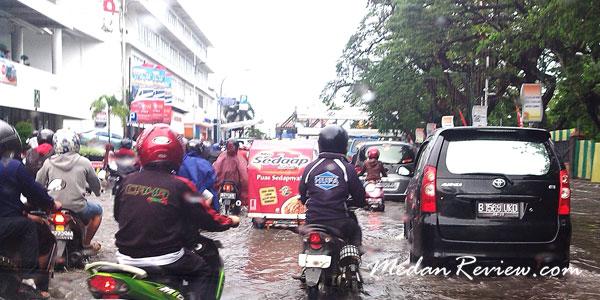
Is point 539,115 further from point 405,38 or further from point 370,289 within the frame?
point 370,289

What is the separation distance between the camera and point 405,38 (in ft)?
68.9

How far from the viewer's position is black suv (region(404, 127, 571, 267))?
6.10 meters

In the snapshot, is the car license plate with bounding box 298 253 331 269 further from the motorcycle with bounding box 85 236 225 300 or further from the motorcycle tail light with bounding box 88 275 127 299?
the motorcycle tail light with bounding box 88 275 127 299

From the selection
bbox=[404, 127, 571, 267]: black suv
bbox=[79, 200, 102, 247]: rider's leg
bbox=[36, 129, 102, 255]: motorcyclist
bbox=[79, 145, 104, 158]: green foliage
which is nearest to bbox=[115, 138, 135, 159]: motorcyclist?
bbox=[79, 200, 102, 247]: rider's leg

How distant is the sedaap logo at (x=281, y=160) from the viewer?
1023 centimetres

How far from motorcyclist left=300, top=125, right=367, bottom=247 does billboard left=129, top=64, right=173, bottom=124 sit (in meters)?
28.8

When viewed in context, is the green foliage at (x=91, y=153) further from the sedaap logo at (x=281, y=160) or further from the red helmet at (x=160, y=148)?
the red helmet at (x=160, y=148)

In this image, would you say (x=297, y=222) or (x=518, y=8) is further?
(x=518, y=8)

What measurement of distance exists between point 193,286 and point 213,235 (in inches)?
260

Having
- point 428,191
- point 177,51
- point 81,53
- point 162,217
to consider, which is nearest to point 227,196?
point 428,191

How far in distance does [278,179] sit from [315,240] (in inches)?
205

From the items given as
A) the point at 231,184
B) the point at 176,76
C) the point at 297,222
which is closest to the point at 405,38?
the point at 231,184

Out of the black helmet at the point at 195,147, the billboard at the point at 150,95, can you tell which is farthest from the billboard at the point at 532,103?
the billboard at the point at 150,95

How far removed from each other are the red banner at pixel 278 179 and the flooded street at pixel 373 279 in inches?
15.6
